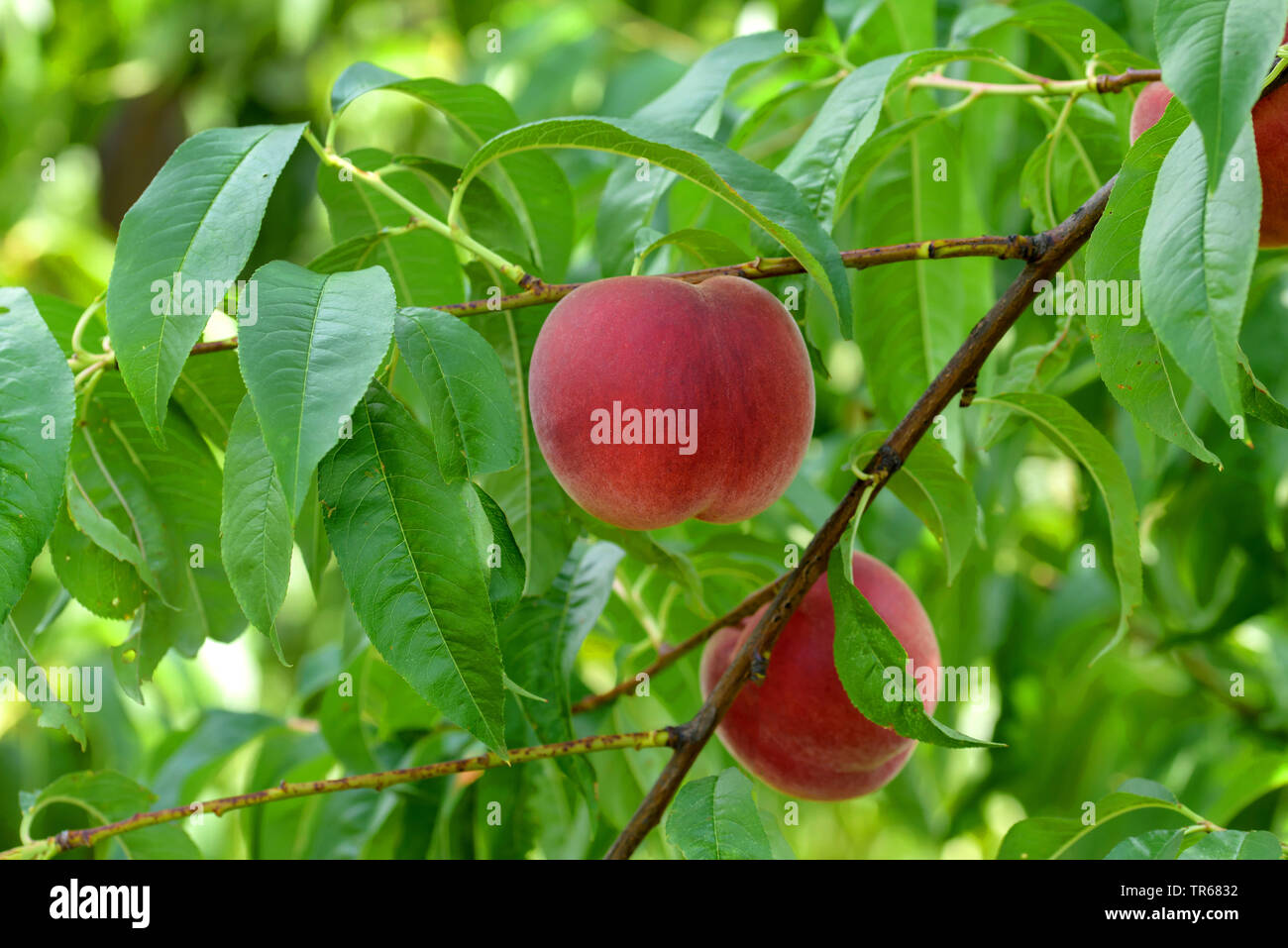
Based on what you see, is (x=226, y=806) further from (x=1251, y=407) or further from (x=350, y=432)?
(x=1251, y=407)

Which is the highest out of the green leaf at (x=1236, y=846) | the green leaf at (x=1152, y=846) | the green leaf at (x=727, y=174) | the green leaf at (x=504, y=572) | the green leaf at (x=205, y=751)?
the green leaf at (x=727, y=174)

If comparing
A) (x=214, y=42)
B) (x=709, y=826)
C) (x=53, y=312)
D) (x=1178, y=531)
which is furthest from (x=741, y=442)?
(x=214, y=42)

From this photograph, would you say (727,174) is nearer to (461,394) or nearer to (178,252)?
(461,394)

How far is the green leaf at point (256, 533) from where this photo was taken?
0.65 m

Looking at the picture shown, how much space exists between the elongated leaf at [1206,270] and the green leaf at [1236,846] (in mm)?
301

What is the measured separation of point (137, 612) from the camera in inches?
35.0

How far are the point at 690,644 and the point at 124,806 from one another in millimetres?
455

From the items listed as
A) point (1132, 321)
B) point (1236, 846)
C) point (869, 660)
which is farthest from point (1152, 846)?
point (1132, 321)

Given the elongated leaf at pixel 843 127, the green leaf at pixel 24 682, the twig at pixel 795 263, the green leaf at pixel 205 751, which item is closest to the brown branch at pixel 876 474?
the twig at pixel 795 263

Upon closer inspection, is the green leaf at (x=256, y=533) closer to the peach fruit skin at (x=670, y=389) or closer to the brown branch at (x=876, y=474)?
the peach fruit skin at (x=670, y=389)

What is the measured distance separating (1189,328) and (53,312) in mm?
763

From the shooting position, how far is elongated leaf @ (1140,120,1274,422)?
512 mm

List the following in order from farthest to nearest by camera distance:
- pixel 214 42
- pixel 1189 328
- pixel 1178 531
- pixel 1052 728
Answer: pixel 214 42 < pixel 1052 728 < pixel 1178 531 < pixel 1189 328

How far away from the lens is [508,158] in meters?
0.97
